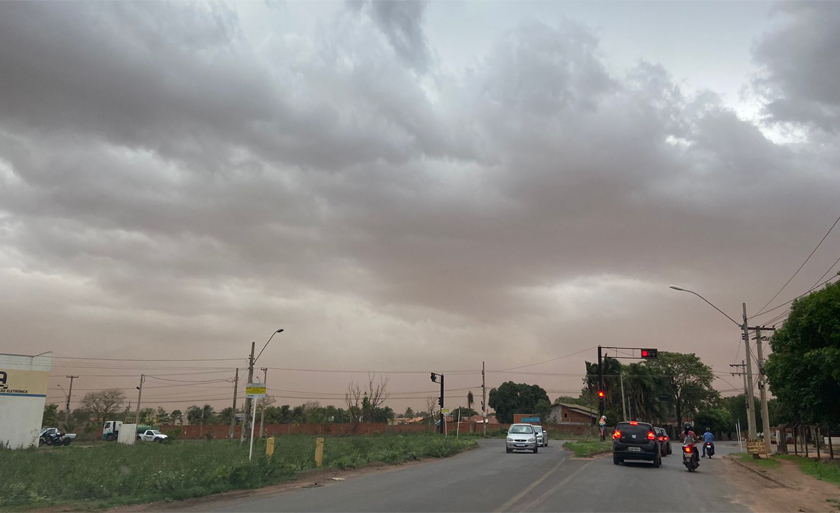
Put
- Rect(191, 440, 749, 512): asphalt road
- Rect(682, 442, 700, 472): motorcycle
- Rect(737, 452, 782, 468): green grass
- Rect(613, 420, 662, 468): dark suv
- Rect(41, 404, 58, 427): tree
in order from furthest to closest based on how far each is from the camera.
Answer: Rect(41, 404, 58, 427): tree, Rect(737, 452, 782, 468): green grass, Rect(613, 420, 662, 468): dark suv, Rect(682, 442, 700, 472): motorcycle, Rect(191, 440, 749, 512): asphalt road

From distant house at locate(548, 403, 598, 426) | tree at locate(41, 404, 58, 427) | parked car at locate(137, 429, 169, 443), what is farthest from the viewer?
distant house at locate(548, 403, 598, 426)

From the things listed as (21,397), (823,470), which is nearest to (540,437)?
(823,470)

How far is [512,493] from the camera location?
51.7 feet

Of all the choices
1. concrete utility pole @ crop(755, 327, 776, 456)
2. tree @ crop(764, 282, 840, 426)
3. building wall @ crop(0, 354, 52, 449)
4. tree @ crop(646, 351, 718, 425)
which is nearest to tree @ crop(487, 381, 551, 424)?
tree @ crop(646, 351, 718, 425)

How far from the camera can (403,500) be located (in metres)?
14.5

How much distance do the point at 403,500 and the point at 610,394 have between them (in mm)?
70271

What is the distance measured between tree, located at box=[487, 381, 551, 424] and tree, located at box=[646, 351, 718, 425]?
39788mm

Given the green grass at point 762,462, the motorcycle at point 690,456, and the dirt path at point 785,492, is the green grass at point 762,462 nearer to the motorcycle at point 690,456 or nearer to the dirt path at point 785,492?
the dirt path at point 785,492

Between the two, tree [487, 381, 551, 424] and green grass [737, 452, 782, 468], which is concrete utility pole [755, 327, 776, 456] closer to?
green grass [737, 452, 782, 468]

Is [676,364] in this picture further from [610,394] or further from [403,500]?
[403,500]

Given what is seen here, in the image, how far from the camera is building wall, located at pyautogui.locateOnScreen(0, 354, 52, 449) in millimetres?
41219

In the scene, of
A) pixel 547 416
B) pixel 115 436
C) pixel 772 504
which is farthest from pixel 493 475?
pixel 547 416

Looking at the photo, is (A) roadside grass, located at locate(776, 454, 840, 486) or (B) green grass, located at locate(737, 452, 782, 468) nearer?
(A) roadside grass, located at locate(776, 454, 840, 486)

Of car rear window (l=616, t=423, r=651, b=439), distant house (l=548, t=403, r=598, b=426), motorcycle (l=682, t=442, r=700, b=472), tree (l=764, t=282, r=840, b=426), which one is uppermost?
tree (l=764, t=282, r=840, b=426)
